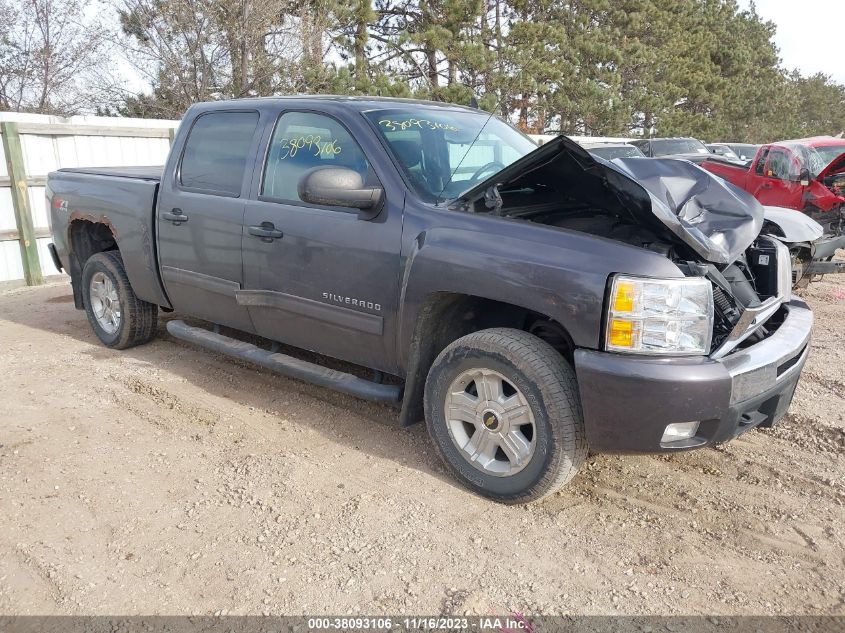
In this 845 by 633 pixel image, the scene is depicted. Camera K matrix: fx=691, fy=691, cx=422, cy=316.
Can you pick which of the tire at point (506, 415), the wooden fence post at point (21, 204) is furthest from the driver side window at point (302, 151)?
the wooden fence post at point (21, 204)

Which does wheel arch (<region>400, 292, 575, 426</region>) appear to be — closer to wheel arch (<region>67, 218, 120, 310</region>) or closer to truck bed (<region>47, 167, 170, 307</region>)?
truck bed (<region>47, 167, 170, 307</region>)

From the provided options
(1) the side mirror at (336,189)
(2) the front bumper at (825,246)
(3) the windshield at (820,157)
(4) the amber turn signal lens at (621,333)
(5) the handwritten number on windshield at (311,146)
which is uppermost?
(5) the handwritten number on windshield at (311,146)

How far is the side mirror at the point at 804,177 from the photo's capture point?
9031 millimetres

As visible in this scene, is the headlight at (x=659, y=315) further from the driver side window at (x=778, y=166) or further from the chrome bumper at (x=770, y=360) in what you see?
the driver side window at (x=778, y=166)

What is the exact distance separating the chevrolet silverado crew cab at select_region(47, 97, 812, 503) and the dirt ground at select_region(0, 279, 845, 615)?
0.33m

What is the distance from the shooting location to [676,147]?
17.3 metres

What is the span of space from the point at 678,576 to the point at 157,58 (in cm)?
1663

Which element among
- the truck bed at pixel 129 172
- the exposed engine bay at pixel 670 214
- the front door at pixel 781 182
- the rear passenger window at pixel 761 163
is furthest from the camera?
the rear passenger window at pixel 761 163

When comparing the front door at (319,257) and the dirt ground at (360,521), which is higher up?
the front door at (319,257)

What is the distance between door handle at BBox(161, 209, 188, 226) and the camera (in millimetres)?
4674

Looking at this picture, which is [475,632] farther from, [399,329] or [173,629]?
[399,329]

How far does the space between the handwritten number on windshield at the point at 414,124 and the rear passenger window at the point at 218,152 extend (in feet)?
3.25

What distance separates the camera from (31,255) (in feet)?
29.5

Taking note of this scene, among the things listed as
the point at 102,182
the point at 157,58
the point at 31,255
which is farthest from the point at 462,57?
the point at 102,182
